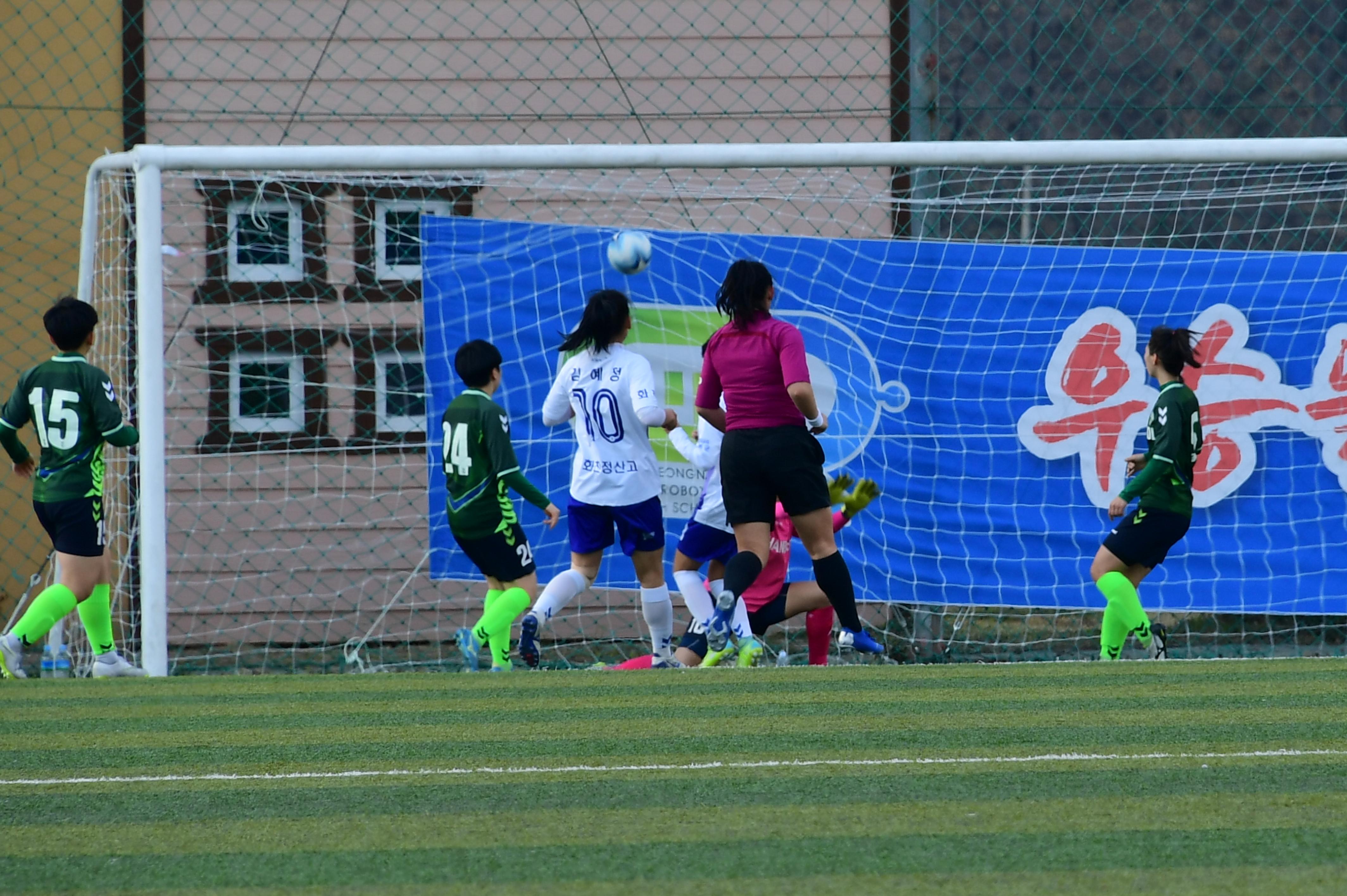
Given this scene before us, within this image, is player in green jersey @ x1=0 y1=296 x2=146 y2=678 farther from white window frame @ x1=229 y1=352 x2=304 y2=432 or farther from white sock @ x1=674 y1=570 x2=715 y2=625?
white sock @ x1=674 y1=570 x2=715 y2=625

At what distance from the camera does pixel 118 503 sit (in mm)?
8938

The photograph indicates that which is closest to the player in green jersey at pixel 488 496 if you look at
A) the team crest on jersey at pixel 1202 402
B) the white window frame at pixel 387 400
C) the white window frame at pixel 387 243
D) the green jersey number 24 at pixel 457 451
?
the green jersey number 24 at pixel 457 451

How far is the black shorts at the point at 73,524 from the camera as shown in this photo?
7.15m

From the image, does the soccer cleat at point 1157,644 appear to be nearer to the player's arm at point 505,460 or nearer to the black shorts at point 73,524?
the player's arm at point 505,460

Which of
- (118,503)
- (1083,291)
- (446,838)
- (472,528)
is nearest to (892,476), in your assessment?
(1083,291)

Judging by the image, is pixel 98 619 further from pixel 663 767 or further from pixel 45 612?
pixel 663 767

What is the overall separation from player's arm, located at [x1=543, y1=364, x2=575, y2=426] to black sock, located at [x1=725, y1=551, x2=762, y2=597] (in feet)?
5.02

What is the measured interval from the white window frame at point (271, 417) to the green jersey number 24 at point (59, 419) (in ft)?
8.48

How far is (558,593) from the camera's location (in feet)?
24.5

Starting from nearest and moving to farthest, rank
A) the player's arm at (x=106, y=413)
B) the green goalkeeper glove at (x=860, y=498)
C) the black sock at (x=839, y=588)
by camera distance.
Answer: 1. the black sock at (x=839, y=588)
2. the player's arm at (x=106, y=413)
3. the green goalkeeper glove at (x=860, y=498)

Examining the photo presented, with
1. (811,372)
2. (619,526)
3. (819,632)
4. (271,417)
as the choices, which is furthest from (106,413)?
(811,372)

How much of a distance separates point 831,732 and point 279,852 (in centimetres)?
188

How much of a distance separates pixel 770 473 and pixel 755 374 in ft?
1.40

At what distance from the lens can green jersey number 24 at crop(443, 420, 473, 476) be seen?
7.66m
